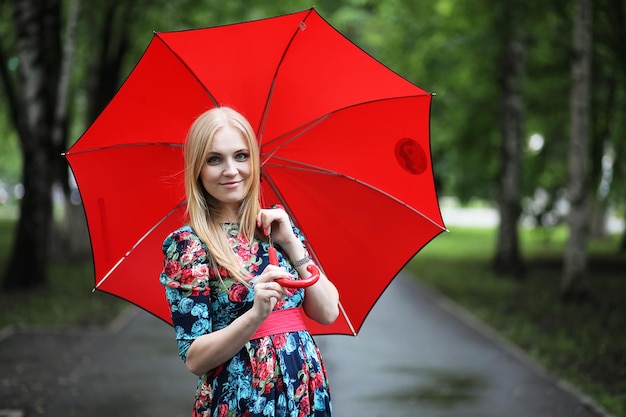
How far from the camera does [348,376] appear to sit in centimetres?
930

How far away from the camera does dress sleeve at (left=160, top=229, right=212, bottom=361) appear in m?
2.82

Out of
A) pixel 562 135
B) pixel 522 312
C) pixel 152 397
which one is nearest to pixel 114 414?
pixel 152 397

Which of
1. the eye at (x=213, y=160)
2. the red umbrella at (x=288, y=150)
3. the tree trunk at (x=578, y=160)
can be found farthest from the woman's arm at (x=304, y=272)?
the tree trunk at (x=578, y=160)

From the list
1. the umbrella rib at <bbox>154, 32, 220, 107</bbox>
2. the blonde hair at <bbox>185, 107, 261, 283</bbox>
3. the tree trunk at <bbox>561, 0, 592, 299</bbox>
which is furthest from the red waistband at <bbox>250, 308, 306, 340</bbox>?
the tree trunk at <bbox>561, 0, 592, 299</bbox>

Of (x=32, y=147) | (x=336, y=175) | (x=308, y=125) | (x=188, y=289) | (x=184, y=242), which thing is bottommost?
(x=188, y=289)

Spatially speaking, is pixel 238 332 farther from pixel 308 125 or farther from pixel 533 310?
pixel 533 310

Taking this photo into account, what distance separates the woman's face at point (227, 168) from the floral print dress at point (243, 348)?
0.12 meters

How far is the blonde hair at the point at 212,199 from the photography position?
293cm

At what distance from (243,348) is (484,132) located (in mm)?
20271

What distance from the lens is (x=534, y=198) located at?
80.5ft

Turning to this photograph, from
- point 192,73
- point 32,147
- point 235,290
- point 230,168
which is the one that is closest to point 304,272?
point 235,290

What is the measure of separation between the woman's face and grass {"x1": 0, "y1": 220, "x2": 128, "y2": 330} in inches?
382

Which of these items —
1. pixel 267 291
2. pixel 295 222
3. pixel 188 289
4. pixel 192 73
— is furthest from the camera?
pixel 295 222

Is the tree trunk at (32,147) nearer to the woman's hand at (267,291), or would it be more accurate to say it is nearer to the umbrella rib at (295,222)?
the umbrella rib at (295,222)
